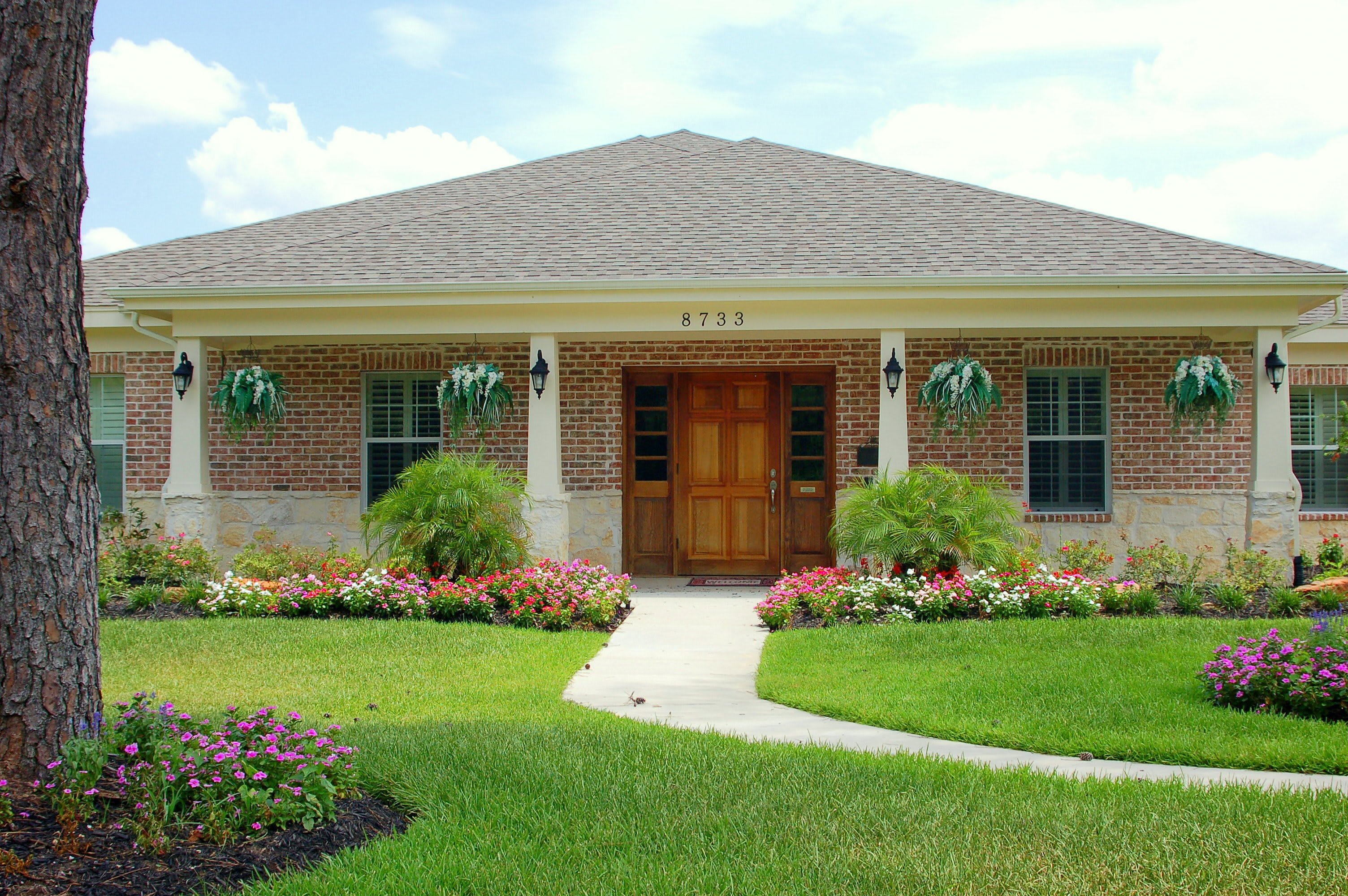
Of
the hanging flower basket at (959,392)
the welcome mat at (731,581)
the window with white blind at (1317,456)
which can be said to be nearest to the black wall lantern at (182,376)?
the welcome mat at (731,581)

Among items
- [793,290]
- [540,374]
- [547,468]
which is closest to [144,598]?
[547,468]

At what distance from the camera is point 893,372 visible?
10.1 metres

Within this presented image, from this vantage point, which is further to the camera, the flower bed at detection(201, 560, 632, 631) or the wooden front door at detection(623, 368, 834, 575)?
the wooden front door at detection(623, 368, 834, 575)

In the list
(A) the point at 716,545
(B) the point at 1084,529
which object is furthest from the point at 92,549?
(B) the point at 1084,529

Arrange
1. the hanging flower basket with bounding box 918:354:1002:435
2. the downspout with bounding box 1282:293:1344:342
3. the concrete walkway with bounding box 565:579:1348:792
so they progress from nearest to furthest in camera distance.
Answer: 1. the concrete walkway with bounding box 565:579:1348:792
2. the hanging flower basket with bounding box 918:354:1002:435
3. the downspout with bounding box 1282:293:1344:342

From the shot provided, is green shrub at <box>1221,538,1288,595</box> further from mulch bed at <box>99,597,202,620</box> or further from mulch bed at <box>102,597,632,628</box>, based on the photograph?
mulch bed at <box>99,597,202,620</box>

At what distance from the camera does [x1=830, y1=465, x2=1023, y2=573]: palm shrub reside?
9.30 m

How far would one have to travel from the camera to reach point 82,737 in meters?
3.76

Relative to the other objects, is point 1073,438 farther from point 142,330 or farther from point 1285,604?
Result: point 142,330

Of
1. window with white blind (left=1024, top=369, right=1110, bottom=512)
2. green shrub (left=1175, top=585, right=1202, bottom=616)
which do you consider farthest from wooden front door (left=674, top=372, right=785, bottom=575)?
green shrub (left=1175, top=585, right=1202, bottom=616)

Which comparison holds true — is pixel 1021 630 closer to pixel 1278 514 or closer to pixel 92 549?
pixel 1278 514

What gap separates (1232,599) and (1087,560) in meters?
1.27

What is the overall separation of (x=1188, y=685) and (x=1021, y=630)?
1.75 metres

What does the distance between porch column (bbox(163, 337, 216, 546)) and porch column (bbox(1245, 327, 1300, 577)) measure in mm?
10314
